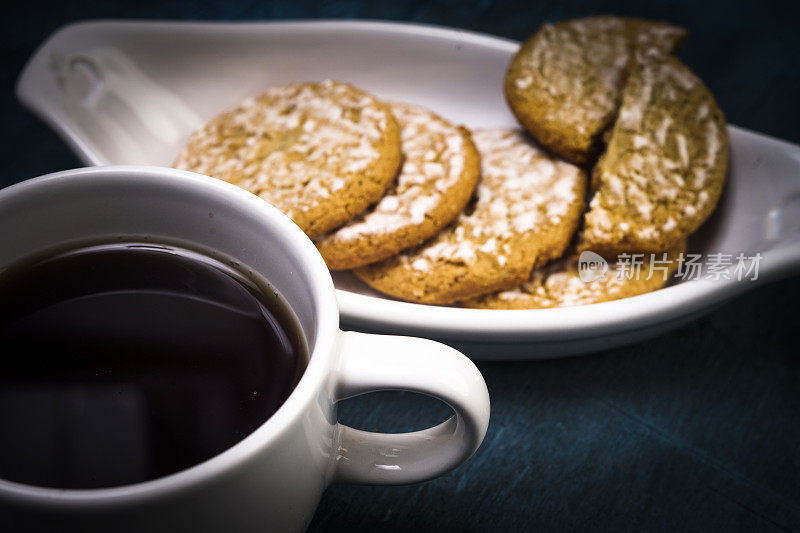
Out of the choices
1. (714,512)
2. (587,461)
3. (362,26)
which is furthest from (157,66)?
(714,512)

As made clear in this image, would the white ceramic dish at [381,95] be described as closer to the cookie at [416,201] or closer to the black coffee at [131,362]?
the cookie at [416,201]

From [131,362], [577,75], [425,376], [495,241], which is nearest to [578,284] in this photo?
[495,241]

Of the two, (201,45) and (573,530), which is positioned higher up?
(201,45)

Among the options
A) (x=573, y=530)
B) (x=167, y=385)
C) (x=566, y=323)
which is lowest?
(x=573, y=530)

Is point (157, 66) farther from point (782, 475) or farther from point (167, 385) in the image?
point (782, 475)

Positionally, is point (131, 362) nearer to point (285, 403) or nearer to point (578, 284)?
point (285, 403)

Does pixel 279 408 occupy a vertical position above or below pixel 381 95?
above
